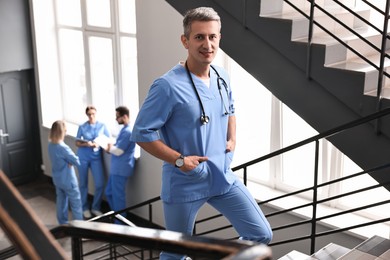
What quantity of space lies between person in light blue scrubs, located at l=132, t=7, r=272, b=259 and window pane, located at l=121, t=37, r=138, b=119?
13.4 feet

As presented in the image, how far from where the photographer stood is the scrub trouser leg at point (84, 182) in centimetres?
697

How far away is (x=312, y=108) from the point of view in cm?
283

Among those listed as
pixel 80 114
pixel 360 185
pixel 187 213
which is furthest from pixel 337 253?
pixel 80 114

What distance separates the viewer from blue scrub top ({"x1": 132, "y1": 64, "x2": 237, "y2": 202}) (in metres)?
2.39

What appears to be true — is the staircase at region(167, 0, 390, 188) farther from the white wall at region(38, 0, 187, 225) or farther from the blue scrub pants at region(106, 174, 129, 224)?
the blue scrub pants at region(106, 174, 129, 224)

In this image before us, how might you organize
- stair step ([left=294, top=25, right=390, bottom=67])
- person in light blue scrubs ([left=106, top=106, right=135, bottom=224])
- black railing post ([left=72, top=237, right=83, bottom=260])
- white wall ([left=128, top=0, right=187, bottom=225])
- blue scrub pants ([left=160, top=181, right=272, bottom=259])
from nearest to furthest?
black railing post ([left=72, top=237, right=83, bottom=260]) < blue scrub pants ([left=160, top=181, right=272, bottom=259]) < stair step ([left=294, top=25, right=390, bottom=67]) < white wall ([left=128, top=0, right=187, bottom=225]) < person in light blue scrubs ([left=106, top=106, right=135, bottom=224])

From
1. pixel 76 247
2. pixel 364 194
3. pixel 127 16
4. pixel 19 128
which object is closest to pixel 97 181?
pixel 19 128

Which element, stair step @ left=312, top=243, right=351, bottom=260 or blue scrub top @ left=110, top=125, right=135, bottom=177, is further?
blue scrub top @ left=110, top=125, right=135, bottom=177

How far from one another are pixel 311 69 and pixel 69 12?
5450mm

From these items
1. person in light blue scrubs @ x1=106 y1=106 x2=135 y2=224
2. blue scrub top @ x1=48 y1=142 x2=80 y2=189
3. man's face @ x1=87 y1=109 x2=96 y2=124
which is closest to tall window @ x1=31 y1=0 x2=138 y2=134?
man's face @ x1=87 y1=109 x2=96 y2=124

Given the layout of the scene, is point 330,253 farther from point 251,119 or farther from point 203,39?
point 251,119

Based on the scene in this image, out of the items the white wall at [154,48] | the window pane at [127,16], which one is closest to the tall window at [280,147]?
the white wall at [154,48]

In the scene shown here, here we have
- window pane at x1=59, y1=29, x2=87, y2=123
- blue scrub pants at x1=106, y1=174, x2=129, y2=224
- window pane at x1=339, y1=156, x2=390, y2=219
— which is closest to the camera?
window pane at x1=339, y1=156, x2=390, y2=219

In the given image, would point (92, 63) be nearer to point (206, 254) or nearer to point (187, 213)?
point (187, 213)
